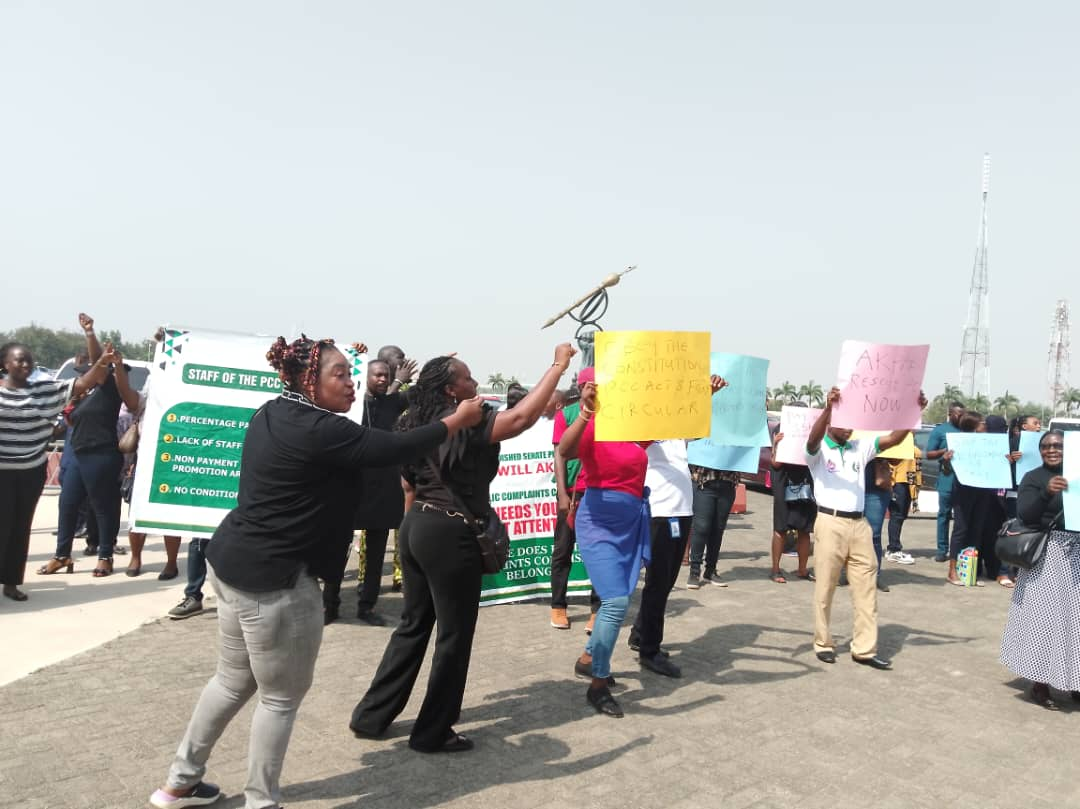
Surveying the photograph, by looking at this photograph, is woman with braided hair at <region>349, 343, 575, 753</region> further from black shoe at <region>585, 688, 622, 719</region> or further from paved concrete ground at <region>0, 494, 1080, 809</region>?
black shoe at <region>585, 688, 622, 719</region>

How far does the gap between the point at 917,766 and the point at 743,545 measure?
7561 millimetres

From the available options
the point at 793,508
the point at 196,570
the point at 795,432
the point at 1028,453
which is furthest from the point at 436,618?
the point at 1028,453

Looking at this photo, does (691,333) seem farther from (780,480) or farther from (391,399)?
(780,480)

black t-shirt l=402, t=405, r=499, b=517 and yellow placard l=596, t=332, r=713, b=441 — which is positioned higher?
yellow placard l=596, t=332, r=713, b=441

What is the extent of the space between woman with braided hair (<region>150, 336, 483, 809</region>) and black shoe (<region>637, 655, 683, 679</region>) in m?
3.01

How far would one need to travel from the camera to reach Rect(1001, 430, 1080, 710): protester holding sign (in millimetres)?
5441

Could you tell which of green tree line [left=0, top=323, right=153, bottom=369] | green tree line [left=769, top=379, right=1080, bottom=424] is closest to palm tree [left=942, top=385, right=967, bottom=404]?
green tree line [left=769, top=379, right=1080, bottom=424]

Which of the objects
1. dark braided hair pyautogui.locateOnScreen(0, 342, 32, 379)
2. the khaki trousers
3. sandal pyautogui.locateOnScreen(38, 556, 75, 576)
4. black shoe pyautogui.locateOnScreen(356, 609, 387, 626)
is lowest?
sandal pyautogui.locateOnScreen(38, 556, 75, 576)

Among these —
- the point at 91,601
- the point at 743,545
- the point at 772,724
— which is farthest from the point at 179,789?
the point at 743,545

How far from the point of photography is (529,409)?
3807mm

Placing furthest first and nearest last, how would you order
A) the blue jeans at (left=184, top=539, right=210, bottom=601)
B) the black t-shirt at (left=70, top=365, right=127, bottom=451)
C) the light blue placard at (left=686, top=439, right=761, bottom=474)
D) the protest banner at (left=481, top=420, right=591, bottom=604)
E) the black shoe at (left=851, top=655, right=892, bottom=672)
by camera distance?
the light blue placard at (left=686, top=439, right=761, bottom=474) < the black t-shirt at (left=70, top=365, right=127, bottom=451) < the protest banner at (left=481, top=420, right=591, bottom=604) < the blue jeans at (left=184, top=539, right=210, bottom=601) < the black shoe at (left=851, top=655, right=892, bottom=672)

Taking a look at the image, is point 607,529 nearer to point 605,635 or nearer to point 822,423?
point 605,635

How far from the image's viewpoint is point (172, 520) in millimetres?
6430

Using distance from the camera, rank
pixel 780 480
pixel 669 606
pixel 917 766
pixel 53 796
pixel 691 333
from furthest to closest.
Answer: pixel 780 480 → pixel 669 606 → pixel 691 333 → pixel 917 766 → pixel 53 796
